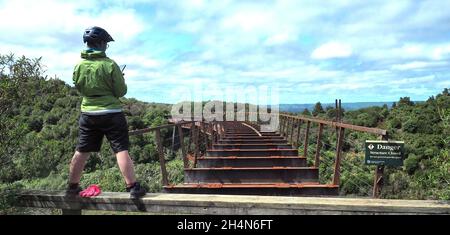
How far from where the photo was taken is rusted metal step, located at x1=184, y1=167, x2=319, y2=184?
28.2ft

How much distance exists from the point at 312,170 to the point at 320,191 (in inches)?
46.2

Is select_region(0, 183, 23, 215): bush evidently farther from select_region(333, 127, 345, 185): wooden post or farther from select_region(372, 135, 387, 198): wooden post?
select_region(333, 127, 345, 185): wooden post

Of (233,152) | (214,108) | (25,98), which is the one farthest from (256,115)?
(25,98)

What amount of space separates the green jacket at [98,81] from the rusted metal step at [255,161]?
5610 mm

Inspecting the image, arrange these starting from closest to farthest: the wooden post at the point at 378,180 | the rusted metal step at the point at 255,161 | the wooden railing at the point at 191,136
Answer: the wooden post at the point at 378,180, the wooden railing at the point at 191,136, the rusted metal step at the point at 255,161

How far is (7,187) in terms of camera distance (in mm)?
4379

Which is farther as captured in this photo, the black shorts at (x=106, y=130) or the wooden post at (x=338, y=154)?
the wooden post at (x=338, y=154)

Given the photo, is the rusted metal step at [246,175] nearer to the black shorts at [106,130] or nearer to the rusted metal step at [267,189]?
the rusted metal step at [267,189]

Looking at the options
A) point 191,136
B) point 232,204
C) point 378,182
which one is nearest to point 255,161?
point 378,182

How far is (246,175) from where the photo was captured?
8641 millimetres

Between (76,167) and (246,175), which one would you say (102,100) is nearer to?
(76,167)

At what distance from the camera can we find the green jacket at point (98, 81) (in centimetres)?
407

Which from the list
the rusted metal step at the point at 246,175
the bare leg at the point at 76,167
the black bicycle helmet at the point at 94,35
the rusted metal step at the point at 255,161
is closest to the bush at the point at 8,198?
the bare leg at the point at 76,167
